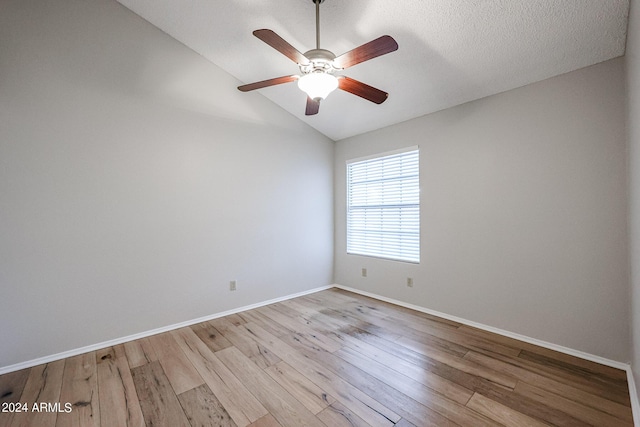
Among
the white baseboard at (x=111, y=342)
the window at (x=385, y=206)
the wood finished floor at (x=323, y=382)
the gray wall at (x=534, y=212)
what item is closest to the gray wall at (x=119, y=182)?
the white baseboard at (x=111, y=342)

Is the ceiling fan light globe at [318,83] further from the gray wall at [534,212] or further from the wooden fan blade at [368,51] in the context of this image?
the gray wall at [534,212]

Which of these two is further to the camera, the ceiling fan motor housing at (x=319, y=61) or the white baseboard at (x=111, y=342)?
the white baseboard at (x=111, y=342)

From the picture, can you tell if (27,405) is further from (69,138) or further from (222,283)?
(69,138)

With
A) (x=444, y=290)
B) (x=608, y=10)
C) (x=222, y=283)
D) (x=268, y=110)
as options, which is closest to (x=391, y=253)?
(x=444, y=290)

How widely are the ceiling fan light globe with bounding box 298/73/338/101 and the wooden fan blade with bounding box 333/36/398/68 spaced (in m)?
0.11

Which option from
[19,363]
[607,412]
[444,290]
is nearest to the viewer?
[607,412]

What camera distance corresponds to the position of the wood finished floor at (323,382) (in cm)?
158

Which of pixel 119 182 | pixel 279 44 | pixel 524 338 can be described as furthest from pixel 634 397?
pixel 119 182

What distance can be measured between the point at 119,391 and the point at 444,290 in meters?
3.08

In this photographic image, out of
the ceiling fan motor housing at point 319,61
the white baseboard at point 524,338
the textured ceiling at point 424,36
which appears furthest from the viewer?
the white baseboard at point 524,338

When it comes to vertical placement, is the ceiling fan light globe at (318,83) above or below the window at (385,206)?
above

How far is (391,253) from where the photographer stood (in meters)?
3.68

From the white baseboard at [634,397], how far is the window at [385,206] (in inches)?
72.2

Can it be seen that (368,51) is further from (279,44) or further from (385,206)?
(385,206)
